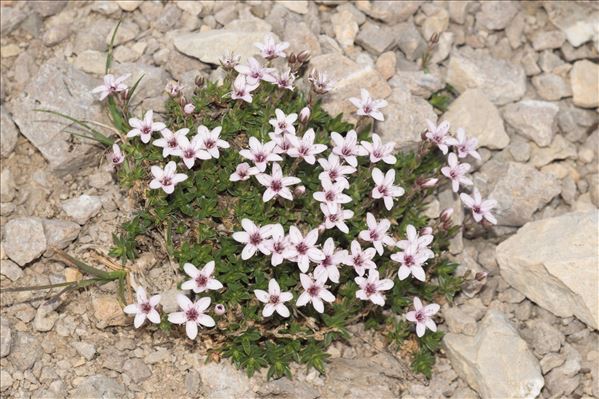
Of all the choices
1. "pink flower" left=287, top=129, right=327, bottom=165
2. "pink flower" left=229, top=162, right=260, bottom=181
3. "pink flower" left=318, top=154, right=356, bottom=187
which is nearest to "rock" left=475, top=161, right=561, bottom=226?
"pink flower" left=318, top=154, right=356, bottom=187

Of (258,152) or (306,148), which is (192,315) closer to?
(258,152)

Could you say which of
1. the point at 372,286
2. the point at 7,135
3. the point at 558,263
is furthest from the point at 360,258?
the point at 7,135

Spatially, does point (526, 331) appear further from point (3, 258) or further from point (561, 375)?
point (3, 258)

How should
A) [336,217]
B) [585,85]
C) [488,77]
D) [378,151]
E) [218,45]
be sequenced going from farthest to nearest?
1. [585,85]
2. [488,77]
3. [218,45]
4. [378,151]
5. [336,217]

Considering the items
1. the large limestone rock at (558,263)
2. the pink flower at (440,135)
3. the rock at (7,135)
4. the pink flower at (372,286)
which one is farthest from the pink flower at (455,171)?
the rock at (7,135)

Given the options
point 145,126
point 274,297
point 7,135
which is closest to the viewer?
point 274,297

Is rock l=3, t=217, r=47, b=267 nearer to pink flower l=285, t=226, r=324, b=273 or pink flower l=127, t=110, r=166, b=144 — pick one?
pink flower l=127, t=110, r=166, b=144
